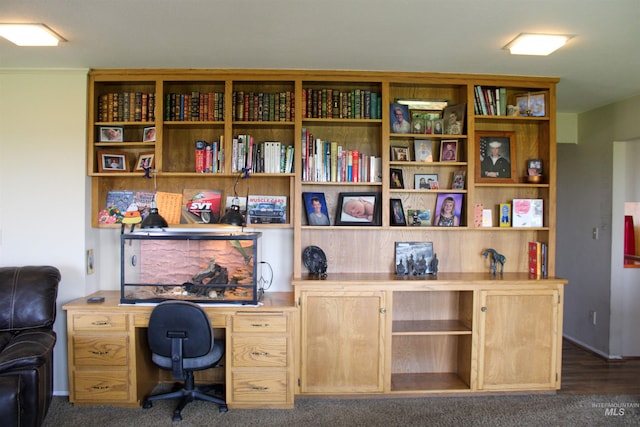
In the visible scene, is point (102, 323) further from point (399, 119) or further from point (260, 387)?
point (399, 119)

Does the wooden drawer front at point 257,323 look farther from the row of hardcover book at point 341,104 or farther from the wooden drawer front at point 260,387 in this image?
the row of hardcover book at point 341,104

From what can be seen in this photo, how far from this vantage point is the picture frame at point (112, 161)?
3246 mm

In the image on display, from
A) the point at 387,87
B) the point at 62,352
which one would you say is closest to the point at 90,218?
the point at 62,352

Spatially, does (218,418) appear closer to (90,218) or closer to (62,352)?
(62,352)

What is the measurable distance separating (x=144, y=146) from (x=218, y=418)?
205cm

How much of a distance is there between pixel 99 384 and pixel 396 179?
257 centimetres

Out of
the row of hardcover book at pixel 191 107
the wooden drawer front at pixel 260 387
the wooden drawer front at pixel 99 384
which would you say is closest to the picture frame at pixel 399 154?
the row of hardcover book at pixel 191 107

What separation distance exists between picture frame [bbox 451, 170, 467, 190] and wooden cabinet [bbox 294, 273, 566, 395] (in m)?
0.70

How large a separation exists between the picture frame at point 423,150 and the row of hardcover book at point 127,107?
6.67 feet

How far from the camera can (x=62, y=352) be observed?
3.12m

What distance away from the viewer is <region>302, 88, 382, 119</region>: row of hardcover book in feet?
10.6

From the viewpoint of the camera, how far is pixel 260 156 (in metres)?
3.23

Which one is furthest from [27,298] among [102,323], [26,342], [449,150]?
[449,150]

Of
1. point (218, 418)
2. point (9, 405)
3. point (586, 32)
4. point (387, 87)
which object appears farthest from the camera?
point (387, 87)
